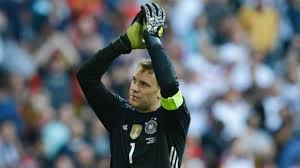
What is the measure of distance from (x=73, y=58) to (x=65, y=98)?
2.62ft

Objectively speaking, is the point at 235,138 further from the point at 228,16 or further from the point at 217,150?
the point at 228,16

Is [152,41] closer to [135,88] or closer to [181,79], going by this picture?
[135,88]

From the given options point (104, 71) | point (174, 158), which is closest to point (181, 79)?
point (104, 71)

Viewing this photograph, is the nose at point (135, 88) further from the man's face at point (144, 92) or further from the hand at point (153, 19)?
the hand at point (153, 19)

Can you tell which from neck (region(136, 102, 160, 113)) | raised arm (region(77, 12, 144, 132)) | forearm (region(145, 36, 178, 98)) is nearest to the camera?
forearm (region(145, 36, 178, 98))

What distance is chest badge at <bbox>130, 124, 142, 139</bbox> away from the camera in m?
8.84

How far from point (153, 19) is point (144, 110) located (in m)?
0.74

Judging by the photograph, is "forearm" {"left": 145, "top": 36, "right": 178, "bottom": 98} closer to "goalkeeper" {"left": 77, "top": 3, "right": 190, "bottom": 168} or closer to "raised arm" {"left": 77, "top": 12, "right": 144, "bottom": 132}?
"goalkeeper" {"left": 77, "top": 3, "right": 190, "bottom": 168}

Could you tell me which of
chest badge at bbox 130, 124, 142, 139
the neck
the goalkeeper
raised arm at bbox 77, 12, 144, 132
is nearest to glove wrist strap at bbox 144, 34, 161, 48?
the goalkeeper

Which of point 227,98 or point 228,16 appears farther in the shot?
point 228,16

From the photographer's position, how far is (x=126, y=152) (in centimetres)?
882

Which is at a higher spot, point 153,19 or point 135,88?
point 153,19

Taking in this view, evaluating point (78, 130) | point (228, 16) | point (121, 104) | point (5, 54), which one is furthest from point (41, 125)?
point (121, 104)

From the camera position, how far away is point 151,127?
881cm
